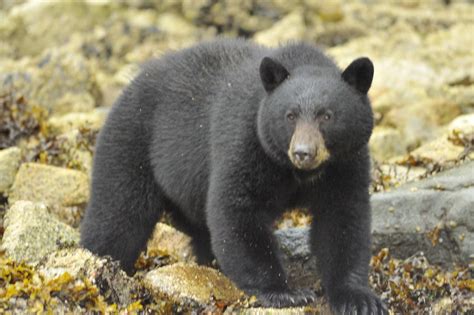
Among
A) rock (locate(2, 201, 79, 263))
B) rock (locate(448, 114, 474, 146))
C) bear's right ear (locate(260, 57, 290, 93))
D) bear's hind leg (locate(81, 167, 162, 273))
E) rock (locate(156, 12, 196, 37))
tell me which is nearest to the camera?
bear's right ear (locate(260, 57, 290, 93))

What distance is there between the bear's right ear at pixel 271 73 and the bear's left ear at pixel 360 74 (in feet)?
1.35

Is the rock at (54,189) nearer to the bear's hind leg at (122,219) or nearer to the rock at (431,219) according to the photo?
the bear's hind leg at (122,219)

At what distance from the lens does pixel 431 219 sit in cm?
766

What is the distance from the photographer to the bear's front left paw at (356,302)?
6.33 metres

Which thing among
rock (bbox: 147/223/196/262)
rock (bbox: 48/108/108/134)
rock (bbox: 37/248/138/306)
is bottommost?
rock (bbox: 48/108/108/134)

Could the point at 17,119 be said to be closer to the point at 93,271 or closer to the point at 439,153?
the point at 439,153

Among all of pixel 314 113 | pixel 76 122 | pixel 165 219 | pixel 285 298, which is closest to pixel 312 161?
pixel 314 113

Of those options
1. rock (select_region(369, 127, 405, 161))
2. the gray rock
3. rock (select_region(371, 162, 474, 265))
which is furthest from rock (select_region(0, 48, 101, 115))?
rock (select_region(371, 162, 474, 265))

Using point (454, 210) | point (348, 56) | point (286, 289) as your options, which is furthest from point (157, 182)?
point (348, 56)

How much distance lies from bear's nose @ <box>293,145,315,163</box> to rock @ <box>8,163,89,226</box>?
3597mm

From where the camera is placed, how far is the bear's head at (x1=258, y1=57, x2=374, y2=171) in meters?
6.23

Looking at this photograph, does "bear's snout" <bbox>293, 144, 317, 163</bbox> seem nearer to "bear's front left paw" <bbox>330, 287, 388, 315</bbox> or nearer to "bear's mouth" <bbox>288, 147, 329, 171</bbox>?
"bear's mouth" <bbox>288, 147, 329, 171</bbox>

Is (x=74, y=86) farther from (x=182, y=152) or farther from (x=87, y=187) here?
(x=182, y=152)

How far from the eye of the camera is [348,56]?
13.8 meters
